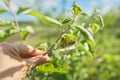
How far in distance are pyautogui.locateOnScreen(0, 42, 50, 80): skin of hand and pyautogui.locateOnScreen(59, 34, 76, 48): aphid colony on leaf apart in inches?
6.3

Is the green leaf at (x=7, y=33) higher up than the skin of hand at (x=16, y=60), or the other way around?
the green leaf at (x=7, y=33)

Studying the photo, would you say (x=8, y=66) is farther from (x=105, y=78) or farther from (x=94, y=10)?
(x=105, y=78)

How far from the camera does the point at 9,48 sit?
1327 mm

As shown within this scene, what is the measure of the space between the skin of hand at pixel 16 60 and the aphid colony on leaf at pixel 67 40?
0.52ft

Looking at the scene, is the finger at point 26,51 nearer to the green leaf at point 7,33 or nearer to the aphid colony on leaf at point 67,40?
the aphid colony on leaf at point 67,40

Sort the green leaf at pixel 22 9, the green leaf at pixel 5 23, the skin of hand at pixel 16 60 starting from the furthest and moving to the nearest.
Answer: the green leaf at pixel 5 23
the green leaf at pixel 22 9
the skin of hand at pixel 16 60

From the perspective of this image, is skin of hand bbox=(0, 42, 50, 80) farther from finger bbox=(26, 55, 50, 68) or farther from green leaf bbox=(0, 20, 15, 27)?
green leaf bbox=(0, 20, 15, 27)

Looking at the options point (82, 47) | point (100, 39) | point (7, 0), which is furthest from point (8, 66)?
point (100, 39)

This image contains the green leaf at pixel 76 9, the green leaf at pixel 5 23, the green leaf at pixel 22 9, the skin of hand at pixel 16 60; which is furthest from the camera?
the green leaf at pixel 5 23

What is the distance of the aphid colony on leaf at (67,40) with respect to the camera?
1514 mm

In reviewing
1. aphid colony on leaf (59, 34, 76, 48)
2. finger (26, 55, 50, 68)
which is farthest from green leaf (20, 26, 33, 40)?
finger (26, 55, 50, 68)

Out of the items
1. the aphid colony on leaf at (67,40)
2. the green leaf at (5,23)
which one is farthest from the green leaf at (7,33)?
the aphid colony on leaf at (67,40)

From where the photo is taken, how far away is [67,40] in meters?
1.52

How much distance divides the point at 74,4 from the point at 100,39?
5.94 meters
